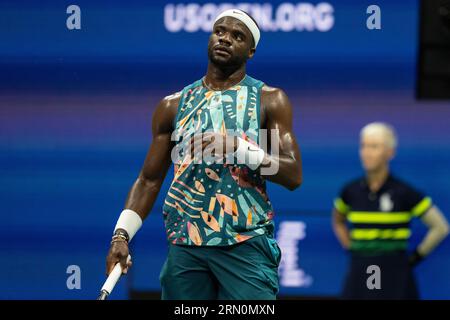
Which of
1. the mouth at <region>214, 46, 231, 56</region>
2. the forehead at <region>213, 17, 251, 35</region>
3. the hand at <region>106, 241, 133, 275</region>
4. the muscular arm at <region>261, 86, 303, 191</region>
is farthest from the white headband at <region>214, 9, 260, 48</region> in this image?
the hand at <region>106, 241, 133, 275</region>

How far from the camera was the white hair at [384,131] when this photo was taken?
5.63 m

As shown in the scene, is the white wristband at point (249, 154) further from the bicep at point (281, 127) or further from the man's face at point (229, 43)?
the man's face at point (229, 43)

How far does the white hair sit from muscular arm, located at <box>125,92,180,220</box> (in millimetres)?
2005

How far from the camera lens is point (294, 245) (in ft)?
18.8

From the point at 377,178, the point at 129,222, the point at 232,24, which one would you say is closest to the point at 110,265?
the point at 129,222

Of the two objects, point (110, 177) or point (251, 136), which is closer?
point (251, 136)

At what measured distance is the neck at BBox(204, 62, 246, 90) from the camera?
381 cm

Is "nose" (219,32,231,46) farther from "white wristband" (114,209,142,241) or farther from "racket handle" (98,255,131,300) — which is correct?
"racket handle" (98,255,131,300)

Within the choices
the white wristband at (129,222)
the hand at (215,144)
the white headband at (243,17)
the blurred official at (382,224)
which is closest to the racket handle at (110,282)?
the white wristband at (129,222)

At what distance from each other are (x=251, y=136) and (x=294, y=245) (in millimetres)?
2126

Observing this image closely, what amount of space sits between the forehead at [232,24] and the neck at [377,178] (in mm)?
1962
